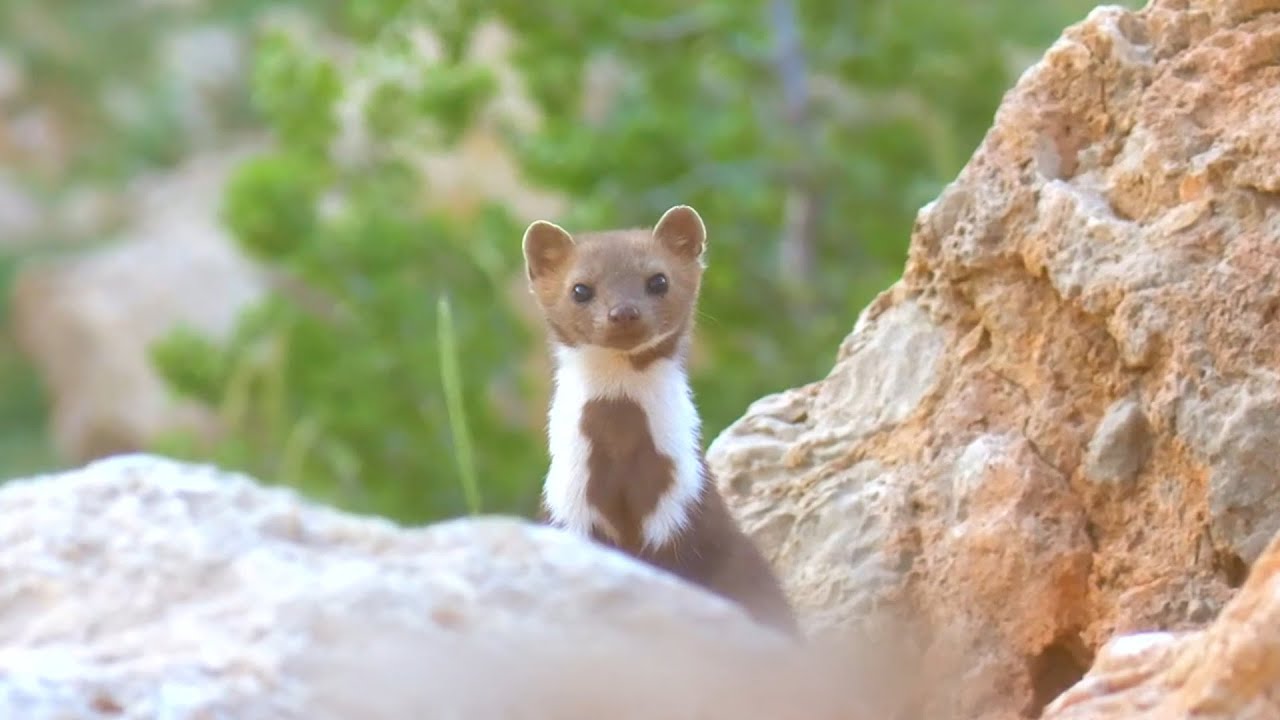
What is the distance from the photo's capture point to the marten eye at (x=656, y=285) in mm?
6039

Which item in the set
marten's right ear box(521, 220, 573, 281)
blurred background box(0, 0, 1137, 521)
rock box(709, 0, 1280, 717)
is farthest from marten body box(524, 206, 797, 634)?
blurred background box(0, 0, 1137, 521)

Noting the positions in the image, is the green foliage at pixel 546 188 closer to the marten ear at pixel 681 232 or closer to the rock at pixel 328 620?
the marten ear at pixel 681 232

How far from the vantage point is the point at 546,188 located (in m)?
12.5

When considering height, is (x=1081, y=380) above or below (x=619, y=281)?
below

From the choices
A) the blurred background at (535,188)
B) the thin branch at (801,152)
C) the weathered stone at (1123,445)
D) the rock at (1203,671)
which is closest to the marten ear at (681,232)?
the weathered stone at (1123,445)

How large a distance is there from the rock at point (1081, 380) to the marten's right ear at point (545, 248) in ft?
4.47

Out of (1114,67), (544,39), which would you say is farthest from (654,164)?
(1114,67)

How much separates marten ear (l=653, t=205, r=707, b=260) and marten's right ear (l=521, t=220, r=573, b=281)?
A: 0.29 meters

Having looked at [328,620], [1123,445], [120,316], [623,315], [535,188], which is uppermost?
[120,316]

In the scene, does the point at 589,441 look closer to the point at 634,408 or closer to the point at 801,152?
the point at 634,408

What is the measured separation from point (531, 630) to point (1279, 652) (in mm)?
1140

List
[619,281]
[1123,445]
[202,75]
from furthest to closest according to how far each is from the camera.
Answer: [202,75] → [619,281] → [1123,445]

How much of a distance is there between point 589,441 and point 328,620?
270 cm

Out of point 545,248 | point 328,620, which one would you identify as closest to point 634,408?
point 545,248
